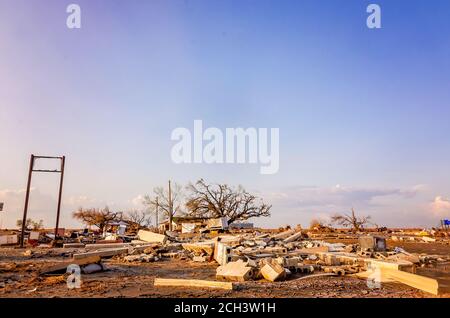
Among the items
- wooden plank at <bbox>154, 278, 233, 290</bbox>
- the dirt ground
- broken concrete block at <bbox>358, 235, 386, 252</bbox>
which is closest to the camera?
the dirt ground

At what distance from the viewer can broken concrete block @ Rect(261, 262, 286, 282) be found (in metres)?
6.82

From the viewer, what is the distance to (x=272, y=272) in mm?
6898

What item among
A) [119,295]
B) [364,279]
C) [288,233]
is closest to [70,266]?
[119,295]

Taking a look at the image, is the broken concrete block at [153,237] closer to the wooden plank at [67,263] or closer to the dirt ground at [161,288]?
the wooden plank at [67,263]

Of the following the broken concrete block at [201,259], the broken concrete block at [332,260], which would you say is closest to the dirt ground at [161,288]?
the broken concrete block at [332,260]

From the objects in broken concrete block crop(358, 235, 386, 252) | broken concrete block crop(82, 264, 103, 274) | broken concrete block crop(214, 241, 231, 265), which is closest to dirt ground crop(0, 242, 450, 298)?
broken concrete block crop(82, 264, 103, 274)

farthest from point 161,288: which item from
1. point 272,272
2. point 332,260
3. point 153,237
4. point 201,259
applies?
point 153,237

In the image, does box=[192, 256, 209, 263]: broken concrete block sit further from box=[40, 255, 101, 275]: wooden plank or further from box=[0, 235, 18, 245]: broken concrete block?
box=[0, 235, 18, 245]: broken concrete block

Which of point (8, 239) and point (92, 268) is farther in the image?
point (8, 239)

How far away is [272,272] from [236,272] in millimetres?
765

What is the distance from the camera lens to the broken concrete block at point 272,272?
269 inches

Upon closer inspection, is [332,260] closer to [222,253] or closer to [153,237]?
[222,253]

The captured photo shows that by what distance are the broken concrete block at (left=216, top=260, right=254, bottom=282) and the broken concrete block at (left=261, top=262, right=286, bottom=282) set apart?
0.91 feet
